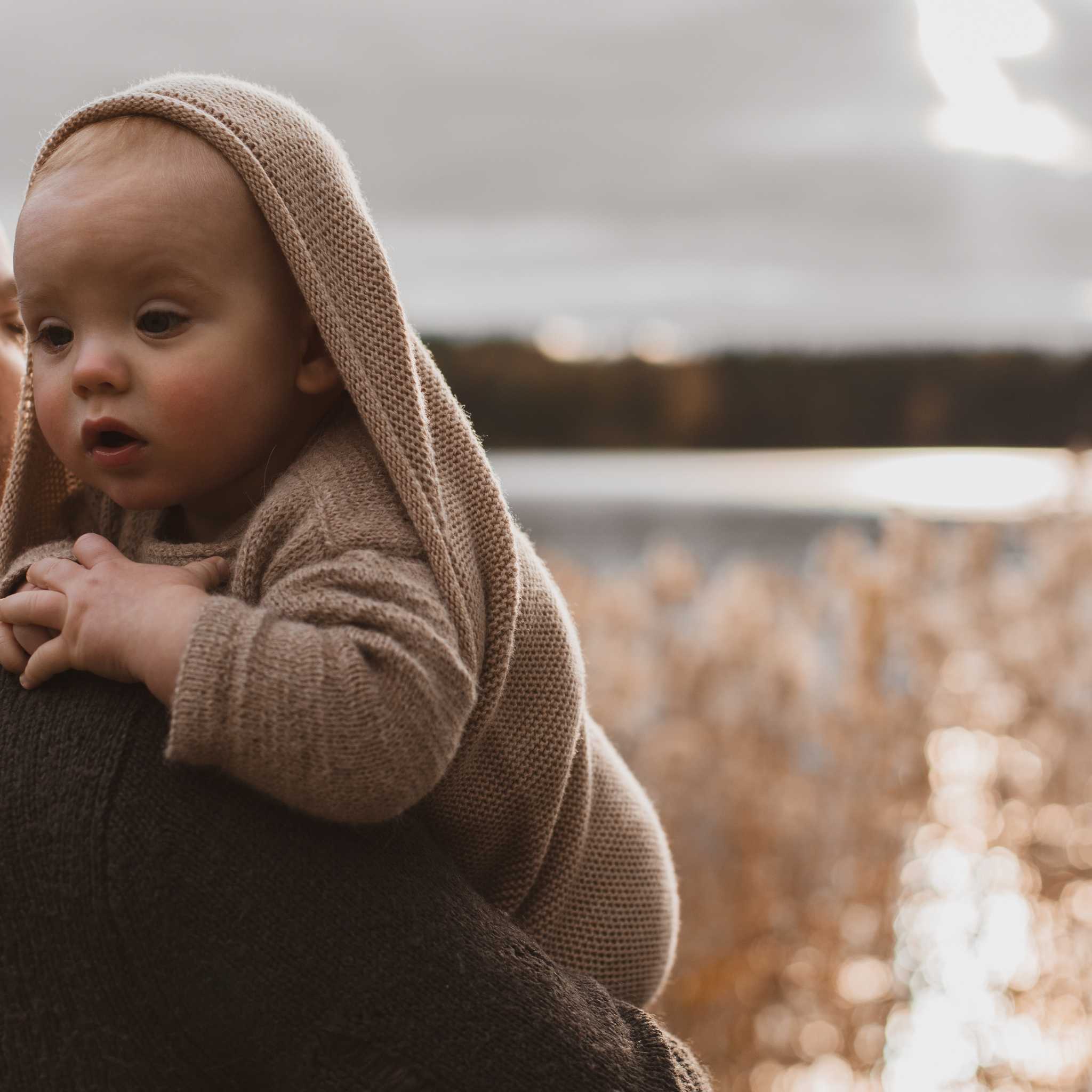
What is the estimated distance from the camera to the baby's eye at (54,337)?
1158mm

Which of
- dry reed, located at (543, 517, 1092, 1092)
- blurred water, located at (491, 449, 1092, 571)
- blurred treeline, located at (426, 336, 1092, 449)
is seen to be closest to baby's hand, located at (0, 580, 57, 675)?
dry reed, located at (543, 517, 1092, 1092)

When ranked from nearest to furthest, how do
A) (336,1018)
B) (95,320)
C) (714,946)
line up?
1. (336,1018)
2. (95,320)
3. (714,946)

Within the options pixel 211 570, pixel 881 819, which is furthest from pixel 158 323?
pixel 881 819

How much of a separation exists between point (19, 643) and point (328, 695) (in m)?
0.33

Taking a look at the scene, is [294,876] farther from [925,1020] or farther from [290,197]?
→ [925,1020]

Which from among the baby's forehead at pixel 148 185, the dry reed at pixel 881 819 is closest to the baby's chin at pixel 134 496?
the baby's forehead at pixel 148 185

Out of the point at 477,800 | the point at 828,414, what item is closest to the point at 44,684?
the point at 477,800

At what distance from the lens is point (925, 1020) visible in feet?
12.5

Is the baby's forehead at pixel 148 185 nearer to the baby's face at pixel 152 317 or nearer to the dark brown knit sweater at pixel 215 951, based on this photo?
the baby's face at pixel 152 317

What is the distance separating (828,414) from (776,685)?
838 cm

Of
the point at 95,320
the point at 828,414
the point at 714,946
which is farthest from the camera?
the point at 828,414

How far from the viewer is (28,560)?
1.21 m

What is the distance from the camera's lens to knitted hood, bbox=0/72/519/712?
44.2 inches

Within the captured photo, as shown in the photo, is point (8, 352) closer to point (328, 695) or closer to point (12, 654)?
point (12, 654)
